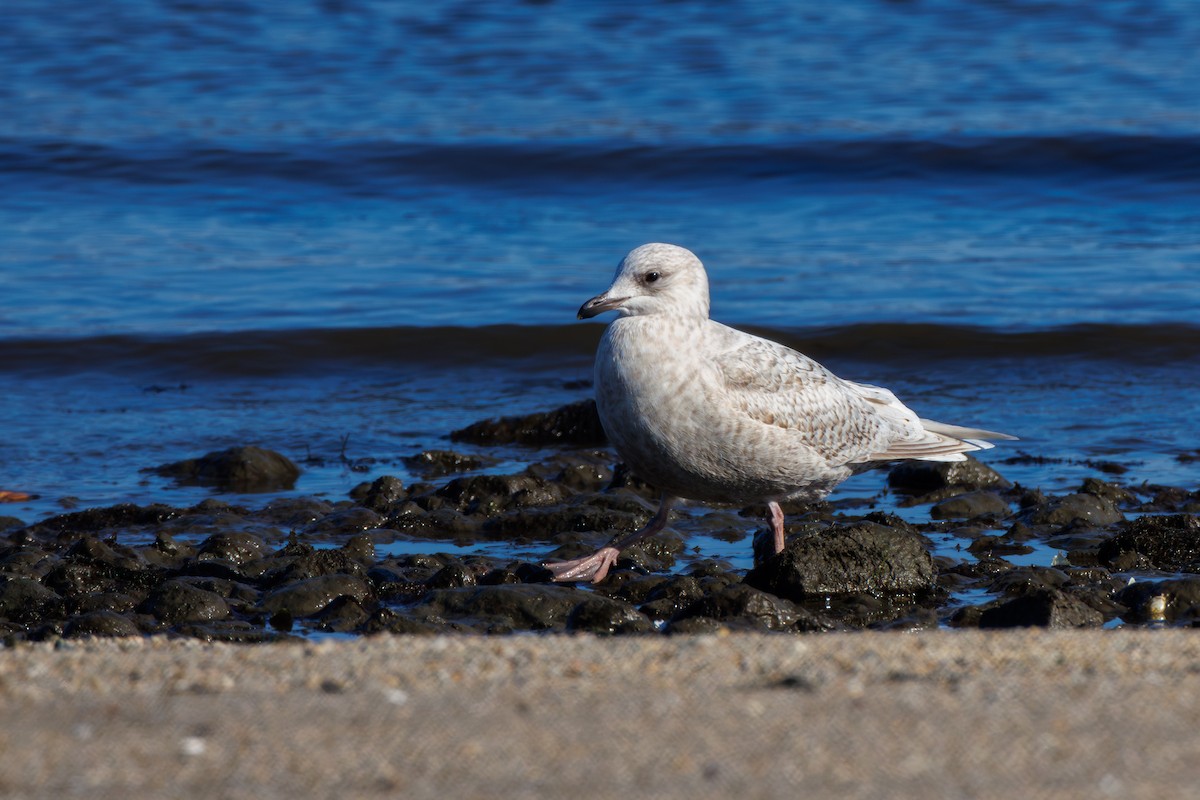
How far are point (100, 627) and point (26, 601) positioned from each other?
0.50m

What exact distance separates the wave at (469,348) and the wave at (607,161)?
17.3 feet

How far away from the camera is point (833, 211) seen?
1639cm

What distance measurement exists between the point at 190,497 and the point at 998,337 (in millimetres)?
6368

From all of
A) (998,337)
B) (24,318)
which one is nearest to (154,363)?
(24,318)

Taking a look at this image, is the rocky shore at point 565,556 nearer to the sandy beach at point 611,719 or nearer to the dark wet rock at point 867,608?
the dark wet rock at point 867,608

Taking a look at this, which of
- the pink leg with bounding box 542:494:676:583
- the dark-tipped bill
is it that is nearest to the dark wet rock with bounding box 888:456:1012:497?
the pink leg with bounding box 542:494:676:583

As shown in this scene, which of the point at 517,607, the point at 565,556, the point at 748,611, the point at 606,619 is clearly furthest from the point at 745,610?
the point at 565,556

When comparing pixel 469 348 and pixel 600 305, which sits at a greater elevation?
pixel 600 305

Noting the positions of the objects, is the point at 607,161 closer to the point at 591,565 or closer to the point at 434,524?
the point at 434,524

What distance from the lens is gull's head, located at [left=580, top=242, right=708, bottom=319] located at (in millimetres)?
6492

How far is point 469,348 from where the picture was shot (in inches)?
480

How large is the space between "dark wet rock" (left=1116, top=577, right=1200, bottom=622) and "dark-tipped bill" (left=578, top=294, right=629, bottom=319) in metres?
2.26

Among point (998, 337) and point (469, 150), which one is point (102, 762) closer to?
point (998, 337)

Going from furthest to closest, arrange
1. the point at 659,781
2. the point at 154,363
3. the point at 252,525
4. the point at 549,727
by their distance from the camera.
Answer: the point at 154,363 → the point at 252,525 → the point at 549,727 → the point at 659,781
